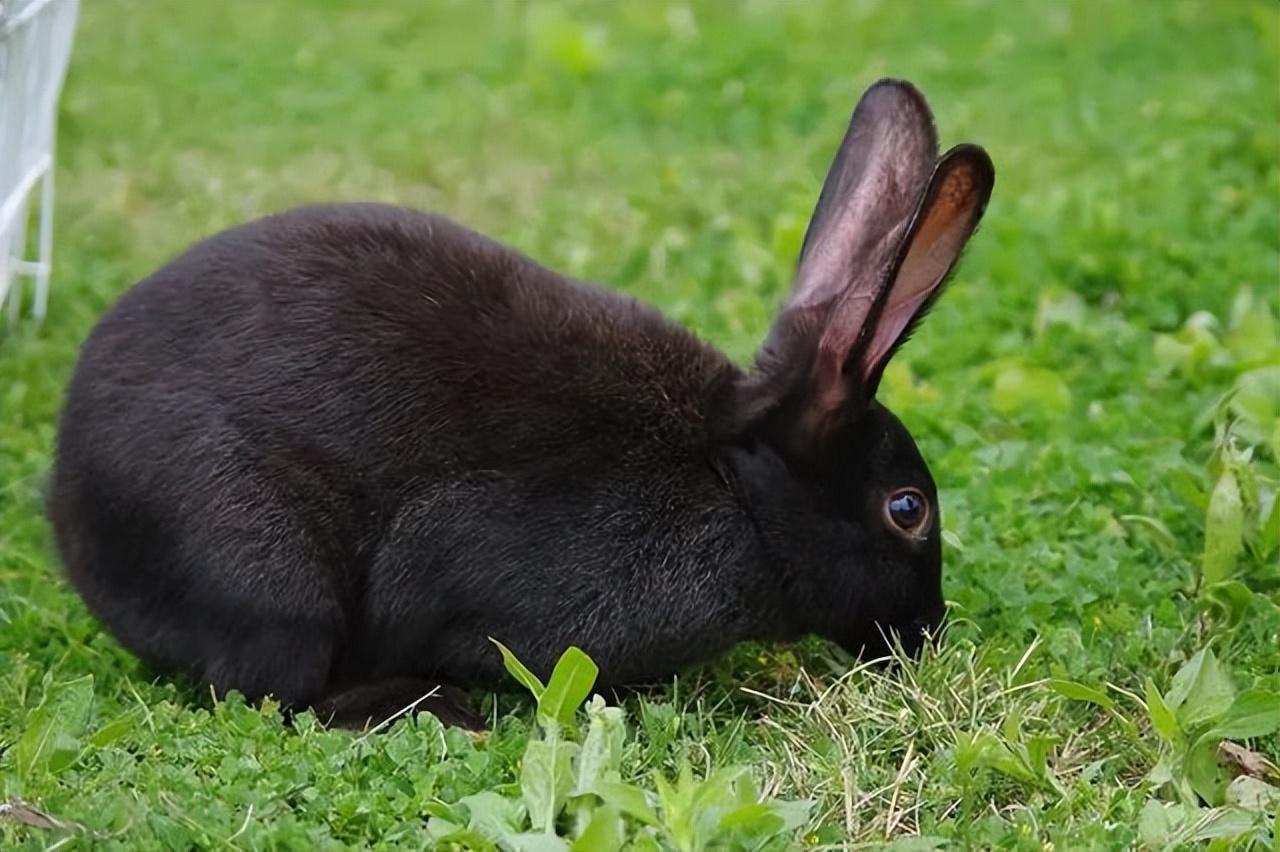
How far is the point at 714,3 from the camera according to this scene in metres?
9.63

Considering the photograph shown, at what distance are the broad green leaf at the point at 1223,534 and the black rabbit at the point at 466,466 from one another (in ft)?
2.08

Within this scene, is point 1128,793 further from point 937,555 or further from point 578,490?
point 578,490

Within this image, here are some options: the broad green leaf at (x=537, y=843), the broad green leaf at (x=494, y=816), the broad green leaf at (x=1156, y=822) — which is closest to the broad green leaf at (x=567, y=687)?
the broad green leaf at (x=494, y=816)

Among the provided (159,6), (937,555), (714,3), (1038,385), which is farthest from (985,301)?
(159,6)

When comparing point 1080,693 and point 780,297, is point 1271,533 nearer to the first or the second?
point 1080,693

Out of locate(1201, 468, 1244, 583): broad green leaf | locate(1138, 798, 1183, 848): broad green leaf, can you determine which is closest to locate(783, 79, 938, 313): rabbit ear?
locate(1201, 468, 1244, 583): broad green leaf

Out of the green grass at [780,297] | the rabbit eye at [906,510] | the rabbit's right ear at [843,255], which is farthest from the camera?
the rabbit eye at [906,510]

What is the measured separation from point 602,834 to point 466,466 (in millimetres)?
1163

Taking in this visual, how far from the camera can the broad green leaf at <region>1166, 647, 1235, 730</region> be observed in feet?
12.7

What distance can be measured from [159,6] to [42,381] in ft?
12.9

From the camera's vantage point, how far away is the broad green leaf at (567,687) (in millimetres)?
3818

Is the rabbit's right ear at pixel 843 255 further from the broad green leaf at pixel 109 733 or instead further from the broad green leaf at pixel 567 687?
the broad green leaf at pixel 109 733

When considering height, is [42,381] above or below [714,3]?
below

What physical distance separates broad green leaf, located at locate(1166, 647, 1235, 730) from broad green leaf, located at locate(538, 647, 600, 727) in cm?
114
